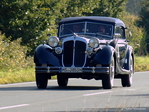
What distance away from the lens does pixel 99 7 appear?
35625mm

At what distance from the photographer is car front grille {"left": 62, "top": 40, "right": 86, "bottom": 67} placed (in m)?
14.7

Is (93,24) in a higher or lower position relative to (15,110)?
higher

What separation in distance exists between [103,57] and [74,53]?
2.93 feet

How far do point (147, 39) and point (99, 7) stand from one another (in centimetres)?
1567

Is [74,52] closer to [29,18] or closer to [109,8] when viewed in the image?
[29,18]

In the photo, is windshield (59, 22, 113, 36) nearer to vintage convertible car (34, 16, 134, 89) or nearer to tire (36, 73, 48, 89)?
vintage convertible car (34, 16, 134, 89)

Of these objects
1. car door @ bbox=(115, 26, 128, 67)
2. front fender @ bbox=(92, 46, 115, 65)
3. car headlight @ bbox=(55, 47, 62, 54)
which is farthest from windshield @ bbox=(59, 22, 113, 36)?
front fender @ bbox=(92, 46, 115, 65)

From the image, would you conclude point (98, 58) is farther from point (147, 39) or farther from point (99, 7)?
point (147, 39)

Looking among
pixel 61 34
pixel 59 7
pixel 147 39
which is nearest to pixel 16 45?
pixel 59 7

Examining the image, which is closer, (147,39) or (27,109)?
(27,109)

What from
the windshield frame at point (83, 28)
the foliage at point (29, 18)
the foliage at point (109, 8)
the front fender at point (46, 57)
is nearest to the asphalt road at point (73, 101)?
the front fender at point (46, 57)

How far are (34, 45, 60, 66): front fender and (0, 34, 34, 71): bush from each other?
22.4 ft

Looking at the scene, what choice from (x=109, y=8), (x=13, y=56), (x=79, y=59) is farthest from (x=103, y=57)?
(x=109, y=8)

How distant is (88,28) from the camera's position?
16281 mm
